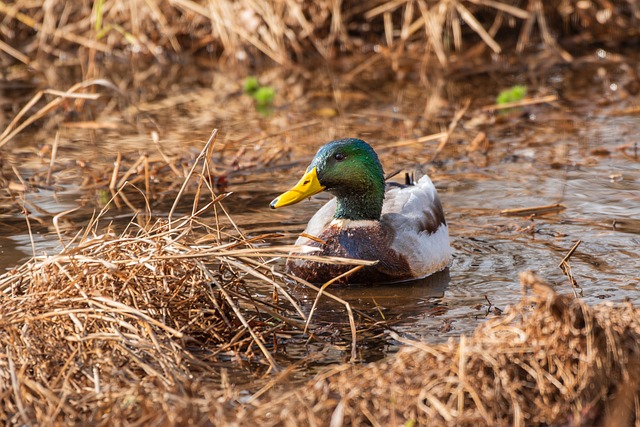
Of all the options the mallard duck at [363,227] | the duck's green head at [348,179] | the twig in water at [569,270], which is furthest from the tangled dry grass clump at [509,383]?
the duck's green head at [348,179]

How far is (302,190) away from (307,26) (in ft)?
19.7

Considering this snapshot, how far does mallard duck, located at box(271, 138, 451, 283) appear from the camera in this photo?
18.4ft

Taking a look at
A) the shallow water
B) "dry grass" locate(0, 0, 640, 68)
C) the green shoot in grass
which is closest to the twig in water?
the shallow water

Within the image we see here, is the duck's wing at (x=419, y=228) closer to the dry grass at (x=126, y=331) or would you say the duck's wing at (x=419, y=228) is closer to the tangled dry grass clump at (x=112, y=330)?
the dry grass at (x=126, y=331)

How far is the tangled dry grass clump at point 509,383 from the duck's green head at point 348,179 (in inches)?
89.6

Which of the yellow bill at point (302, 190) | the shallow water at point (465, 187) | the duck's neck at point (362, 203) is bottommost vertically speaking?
the shallow water at point (465, 187)

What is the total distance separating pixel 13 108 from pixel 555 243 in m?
6.04

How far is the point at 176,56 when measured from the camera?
12312mm

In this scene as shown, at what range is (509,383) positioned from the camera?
3.34m

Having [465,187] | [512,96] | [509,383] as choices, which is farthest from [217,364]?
[512,96]

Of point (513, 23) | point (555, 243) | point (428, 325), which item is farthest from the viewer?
point (513, 23)

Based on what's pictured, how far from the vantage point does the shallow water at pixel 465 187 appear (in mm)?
5145

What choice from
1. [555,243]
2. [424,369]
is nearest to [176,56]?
[555,243]

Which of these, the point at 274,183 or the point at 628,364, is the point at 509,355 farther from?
the point at 274,183
